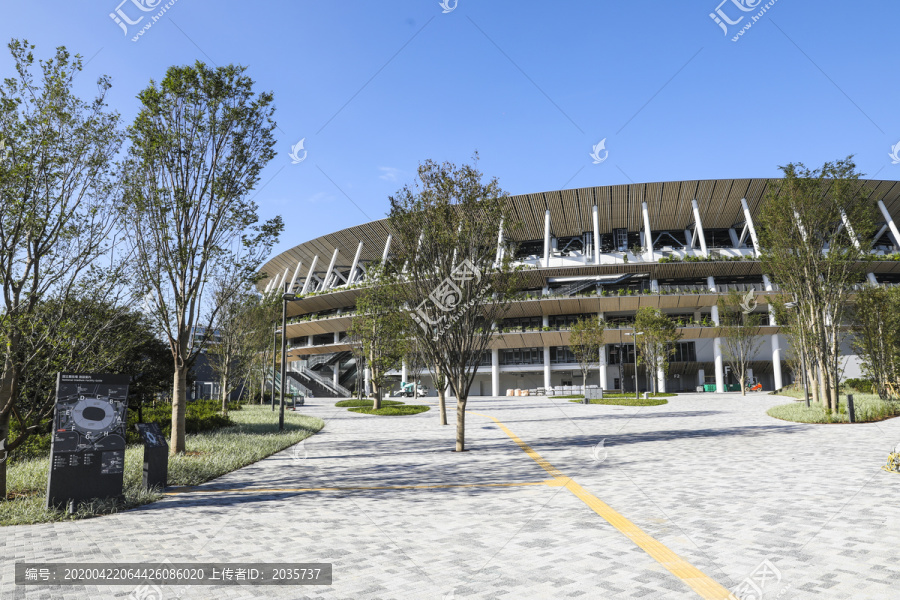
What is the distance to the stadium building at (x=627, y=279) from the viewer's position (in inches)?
1982

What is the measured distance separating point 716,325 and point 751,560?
162 ft

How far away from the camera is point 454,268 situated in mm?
14008

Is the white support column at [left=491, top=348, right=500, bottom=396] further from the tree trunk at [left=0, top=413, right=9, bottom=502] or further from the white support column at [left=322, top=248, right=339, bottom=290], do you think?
the tree trunk at [left=0, top=413, right=9, bottom=502]

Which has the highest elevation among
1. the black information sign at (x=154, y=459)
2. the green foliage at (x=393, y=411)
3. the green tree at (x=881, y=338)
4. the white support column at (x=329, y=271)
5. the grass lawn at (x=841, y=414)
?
the white support column at (x=329, y=271)

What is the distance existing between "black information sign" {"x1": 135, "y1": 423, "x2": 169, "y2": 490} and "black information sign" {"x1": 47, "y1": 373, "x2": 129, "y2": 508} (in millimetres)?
979

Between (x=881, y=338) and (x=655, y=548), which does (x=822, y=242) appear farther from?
(x=655, y=548)

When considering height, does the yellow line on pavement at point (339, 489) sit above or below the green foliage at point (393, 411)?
above

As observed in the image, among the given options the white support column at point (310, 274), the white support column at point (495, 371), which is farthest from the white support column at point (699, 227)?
the white support column at point (310, 274)

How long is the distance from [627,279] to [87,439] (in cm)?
4958

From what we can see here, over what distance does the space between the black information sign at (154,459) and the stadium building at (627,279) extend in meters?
40.6

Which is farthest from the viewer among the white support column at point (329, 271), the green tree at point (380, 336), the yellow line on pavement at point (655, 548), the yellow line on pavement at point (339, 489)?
the white support column at point (329, 271)

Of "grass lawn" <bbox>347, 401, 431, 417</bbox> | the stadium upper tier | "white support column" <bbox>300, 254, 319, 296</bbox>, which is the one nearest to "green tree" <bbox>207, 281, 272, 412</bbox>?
"grass lawn" <bbox>347, 401, 431, 417</bbox>

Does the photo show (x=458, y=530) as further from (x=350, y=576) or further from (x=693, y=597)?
(x=693, y=597)

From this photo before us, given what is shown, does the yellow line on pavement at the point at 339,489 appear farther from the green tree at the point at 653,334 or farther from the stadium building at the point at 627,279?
the stadium building at the point at 627,279
